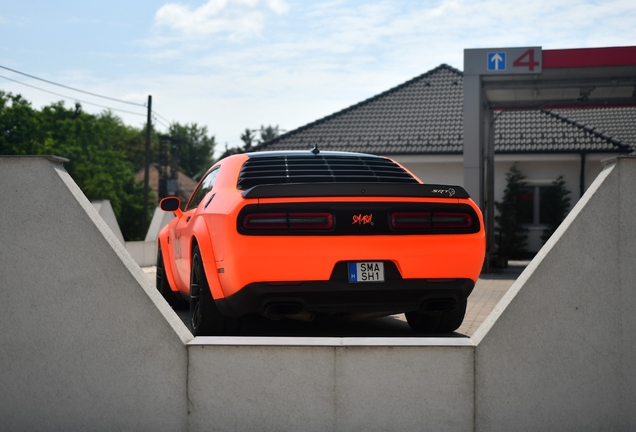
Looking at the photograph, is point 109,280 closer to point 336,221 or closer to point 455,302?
point 336,221

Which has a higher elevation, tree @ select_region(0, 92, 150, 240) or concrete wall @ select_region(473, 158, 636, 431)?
tree @ select_region(0, 92, 150, 240)

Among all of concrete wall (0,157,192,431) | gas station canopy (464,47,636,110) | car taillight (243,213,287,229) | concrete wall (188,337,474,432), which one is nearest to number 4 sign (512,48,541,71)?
gas station canopy (464,47,636,110)

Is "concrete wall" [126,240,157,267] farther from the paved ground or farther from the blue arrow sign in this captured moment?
the paved ground

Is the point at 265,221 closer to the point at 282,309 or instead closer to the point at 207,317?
the point at 282,309

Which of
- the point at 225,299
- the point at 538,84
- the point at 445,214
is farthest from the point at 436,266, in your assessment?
the point at 538,84

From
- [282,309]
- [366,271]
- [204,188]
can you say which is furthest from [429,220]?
[204,188]

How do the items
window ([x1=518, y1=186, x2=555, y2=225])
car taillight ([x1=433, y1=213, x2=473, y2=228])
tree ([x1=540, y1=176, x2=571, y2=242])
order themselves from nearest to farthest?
car taillight ([x1=433, y1=213, x2=473, y2=228]) → tree ([x1=540, y1=176, x2=571, y2=242]) → window ([x1=518, y1=186, x2=555, y2=225])

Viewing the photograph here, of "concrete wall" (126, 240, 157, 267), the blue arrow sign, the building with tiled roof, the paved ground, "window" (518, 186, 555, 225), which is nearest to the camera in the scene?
the paved ground

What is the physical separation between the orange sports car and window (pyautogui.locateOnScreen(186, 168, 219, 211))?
2.67 ft

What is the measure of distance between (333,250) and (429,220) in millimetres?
741

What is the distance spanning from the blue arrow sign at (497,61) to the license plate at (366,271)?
11.9 meters

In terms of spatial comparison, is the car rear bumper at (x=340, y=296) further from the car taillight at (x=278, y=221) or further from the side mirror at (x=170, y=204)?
the side mirror at (x=170, y=204)

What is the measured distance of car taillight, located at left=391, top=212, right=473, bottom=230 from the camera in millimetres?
5391

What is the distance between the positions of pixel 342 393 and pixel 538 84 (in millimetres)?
15186
